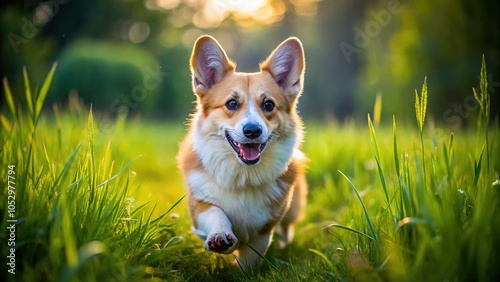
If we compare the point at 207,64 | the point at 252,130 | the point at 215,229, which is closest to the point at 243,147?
the point at 252,130

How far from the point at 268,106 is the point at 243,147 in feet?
1.41

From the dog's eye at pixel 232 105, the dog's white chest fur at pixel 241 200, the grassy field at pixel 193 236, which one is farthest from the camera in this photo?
the dog's eye at pixel 232 105

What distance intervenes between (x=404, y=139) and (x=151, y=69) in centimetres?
705

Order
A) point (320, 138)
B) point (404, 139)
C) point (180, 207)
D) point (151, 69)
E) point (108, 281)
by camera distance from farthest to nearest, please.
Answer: point (151, 69) < point (320, 138) < point (404, 139) < point (180, 207) < point (108, 281)

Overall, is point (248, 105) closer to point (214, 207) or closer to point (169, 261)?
point (214, 207)

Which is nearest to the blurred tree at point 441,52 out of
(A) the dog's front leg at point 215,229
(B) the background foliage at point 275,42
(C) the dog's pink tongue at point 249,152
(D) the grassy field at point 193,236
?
(B) the background foliage at point 275,42

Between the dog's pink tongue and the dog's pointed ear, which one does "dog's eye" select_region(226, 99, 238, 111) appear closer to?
the dog's pink tongue

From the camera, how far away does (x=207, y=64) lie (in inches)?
134

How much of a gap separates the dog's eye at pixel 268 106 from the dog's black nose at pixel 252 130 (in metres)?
0.39

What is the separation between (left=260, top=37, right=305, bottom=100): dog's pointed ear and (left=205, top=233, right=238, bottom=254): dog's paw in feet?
4.41

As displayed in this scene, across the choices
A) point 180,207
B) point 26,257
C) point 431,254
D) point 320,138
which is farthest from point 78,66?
point 431,254

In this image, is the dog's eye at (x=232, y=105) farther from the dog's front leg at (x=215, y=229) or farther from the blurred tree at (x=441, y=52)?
the blurred tree at (x=441, y=52)

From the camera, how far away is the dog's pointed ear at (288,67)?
3.45m

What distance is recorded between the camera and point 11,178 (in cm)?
240
